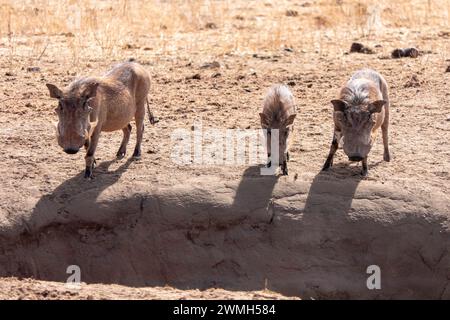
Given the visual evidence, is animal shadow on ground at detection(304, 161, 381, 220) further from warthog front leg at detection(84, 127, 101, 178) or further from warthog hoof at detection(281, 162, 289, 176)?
warthog front leg at detection(84, 127, 101, 178)

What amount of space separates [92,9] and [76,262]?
25.5ft

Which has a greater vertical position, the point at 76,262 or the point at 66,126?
the point at 66,126

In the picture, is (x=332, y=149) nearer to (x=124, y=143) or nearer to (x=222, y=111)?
(x=124, y=143)

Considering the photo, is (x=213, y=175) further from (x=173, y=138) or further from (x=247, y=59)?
(x=247, y=59)

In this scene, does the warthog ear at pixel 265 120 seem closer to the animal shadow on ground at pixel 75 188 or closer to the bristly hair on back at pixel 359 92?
the bristly hair on back at pixel 359 92

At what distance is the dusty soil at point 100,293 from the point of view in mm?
6590

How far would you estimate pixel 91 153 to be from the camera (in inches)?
311

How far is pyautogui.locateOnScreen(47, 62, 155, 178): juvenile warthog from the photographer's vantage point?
7.37m

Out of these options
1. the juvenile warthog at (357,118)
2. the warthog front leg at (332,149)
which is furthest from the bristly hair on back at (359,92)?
the warthog front leg at (332,149)

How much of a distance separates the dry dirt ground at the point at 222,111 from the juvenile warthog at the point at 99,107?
14.0 inches

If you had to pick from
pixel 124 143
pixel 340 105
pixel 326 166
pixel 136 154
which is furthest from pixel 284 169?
pixel 124 143

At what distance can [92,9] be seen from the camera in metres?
14.8

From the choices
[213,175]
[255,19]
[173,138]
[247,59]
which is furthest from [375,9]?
[213,175]

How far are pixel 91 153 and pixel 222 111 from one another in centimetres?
239
